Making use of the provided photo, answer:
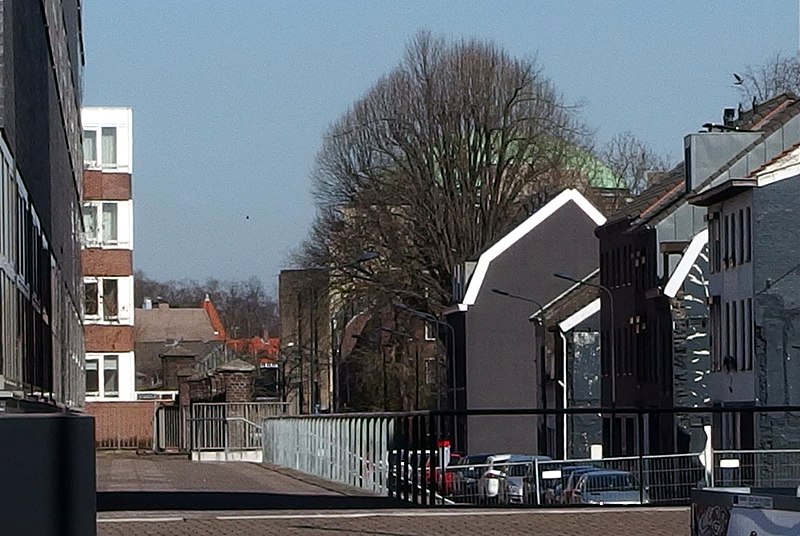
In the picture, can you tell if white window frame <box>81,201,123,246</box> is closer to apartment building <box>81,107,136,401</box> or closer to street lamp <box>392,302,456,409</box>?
apartment building <box>81,107,136,401</box>

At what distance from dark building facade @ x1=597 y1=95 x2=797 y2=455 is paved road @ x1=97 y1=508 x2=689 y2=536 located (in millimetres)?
38917

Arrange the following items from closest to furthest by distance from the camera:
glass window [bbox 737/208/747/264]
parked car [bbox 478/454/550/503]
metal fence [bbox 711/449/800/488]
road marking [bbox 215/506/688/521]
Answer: road marking [bbox 215/506/688/521]
metal fence [bbox 711/449/800/488]
parked car [bbox 478/454/550/503]
glass window [bbox 737/208/747/264]

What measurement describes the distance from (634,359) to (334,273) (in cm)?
1233

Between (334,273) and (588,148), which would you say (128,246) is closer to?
(334,273)

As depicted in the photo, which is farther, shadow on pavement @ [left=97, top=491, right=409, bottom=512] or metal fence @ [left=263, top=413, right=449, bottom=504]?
metal fence @ [left=263, top=413, right=449, bottom=504]

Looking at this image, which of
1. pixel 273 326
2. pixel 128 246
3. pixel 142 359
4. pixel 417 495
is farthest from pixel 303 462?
pixel 273 326

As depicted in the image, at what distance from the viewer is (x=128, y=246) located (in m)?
74.7

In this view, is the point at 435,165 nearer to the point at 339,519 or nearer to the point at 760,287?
the point at 760,287

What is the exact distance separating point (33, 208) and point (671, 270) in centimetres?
4392

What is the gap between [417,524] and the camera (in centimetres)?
1883

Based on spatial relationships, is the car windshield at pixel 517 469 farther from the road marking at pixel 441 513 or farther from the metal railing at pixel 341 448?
the road marking at pixel 441 513

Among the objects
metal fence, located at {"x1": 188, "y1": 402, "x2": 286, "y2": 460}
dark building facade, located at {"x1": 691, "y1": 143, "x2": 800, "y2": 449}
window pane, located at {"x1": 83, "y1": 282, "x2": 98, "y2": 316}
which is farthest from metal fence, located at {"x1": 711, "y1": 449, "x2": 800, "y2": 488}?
window pane, located at {"x1": 83, "y1": 282, "x2": 98, "y2": 316}

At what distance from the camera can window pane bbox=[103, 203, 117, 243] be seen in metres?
73.9

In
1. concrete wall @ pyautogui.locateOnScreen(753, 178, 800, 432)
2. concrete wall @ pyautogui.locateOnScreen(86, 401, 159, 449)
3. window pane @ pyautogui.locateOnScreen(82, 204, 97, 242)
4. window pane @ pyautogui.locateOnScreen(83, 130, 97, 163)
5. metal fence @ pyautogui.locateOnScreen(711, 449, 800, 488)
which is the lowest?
concrete wall @ pyautogui.locateOnScreen(86, 401, 159, 449)
